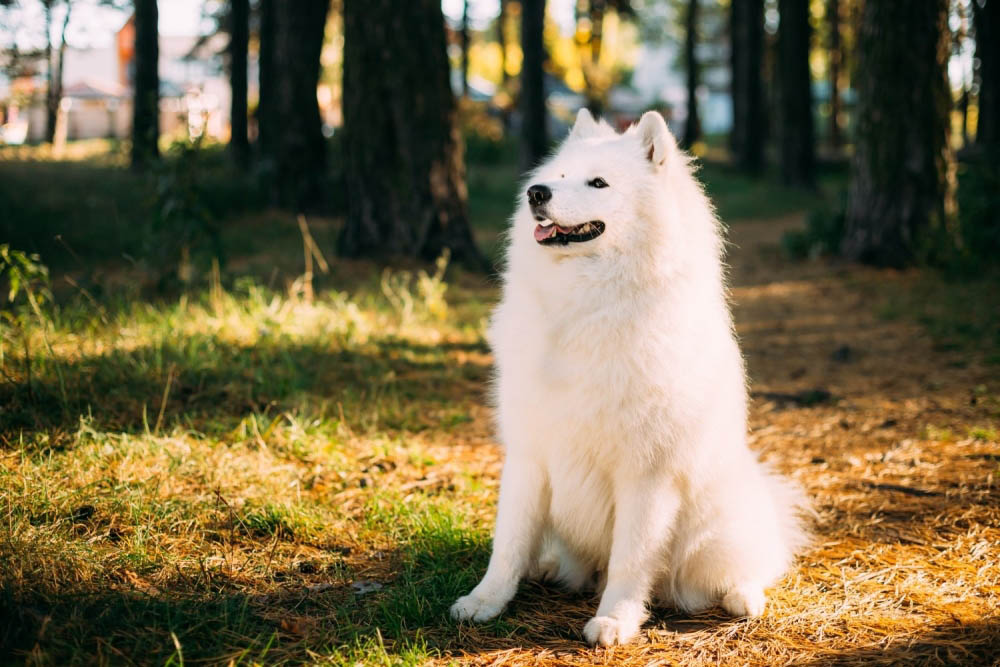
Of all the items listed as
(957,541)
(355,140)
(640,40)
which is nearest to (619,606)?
(957,541)

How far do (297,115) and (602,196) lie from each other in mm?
9659

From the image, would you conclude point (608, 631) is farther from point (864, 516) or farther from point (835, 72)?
point (835, 72)

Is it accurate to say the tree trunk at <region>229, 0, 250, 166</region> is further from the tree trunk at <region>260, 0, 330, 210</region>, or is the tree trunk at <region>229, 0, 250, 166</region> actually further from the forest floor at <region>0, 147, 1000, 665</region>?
the forest floor at <region>0, 147, 1000, 665</region>

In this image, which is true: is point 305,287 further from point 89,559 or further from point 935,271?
point 935,271

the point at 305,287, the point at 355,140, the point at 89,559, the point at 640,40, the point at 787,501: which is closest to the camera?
the point at 89,559

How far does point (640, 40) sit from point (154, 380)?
164 feet

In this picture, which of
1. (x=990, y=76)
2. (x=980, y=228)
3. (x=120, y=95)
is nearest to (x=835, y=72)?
(x=990, y=76)

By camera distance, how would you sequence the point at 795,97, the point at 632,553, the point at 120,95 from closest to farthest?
the point at 632,553, the point at 795,97, the point at 120,95

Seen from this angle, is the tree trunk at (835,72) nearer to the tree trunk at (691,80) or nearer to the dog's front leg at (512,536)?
the tree trunk at (691,80)

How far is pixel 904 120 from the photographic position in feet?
27.1

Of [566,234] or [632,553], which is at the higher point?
[566,234]

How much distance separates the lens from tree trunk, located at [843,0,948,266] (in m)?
8.17

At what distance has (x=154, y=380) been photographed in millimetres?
4590

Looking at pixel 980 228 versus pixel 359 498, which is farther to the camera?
pixel 980 228
